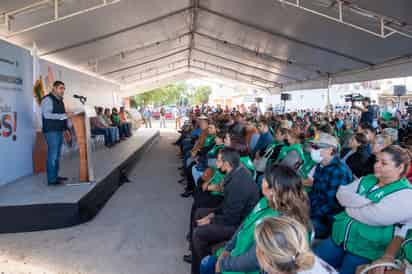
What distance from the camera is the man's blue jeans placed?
4270 millimetres

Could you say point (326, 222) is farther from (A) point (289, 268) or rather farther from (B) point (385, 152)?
(A) point (289, 268)

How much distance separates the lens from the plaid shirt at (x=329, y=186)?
231 cm

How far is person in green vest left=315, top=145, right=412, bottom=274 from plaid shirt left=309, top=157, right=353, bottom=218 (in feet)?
0.72

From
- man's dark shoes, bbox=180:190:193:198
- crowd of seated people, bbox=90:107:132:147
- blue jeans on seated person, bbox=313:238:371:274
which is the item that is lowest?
man's dark shoes, bbox=180:190:193:198

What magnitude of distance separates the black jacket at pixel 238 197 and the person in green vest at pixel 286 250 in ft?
4.19

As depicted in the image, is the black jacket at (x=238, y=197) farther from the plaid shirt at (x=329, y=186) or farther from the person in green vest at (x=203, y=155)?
the person in green vest at (x=203, y=155)

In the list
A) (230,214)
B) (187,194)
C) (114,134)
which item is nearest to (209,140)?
(187,194)

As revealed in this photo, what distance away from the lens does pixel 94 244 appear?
3.33m

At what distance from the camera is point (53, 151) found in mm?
4301

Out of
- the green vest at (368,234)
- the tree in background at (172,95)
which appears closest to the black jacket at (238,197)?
the green vest at (368,234)

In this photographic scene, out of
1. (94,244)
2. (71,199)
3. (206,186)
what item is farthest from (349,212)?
(71,199)

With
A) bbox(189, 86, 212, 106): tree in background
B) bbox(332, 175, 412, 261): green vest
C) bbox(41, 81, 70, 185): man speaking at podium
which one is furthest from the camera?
bbox(189, 86, 212, 106): tree in background

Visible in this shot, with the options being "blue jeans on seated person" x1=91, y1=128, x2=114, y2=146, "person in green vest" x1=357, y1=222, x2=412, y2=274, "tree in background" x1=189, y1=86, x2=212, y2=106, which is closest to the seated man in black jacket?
"person in green vest" x1=357, y1=222, x2=412, y2=274

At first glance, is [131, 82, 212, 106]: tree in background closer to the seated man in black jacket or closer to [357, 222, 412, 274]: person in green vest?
the seated man in black jacket
